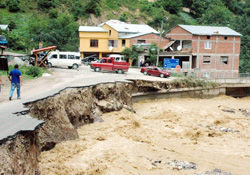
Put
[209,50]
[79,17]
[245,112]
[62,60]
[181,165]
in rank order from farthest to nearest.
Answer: [79,17]
[209,50]
[62,60]
[245,112]
[181,165]

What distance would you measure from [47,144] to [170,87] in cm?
1755

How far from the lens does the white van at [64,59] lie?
34.1 meters

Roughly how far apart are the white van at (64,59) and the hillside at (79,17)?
13.7 metres

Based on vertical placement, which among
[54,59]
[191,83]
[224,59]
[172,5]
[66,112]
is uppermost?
[172,5]

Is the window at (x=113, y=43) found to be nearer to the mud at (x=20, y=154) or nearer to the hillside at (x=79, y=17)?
the hillside at (x=79, y=17)

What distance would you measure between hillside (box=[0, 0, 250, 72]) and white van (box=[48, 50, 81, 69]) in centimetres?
1367

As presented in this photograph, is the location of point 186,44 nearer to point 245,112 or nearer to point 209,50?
point 209,50

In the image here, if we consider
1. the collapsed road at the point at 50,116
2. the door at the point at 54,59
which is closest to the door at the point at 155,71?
the collapsed road at the point at 50,116

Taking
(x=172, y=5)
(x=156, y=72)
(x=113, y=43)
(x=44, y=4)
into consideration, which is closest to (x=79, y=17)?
(x=44, y=4)

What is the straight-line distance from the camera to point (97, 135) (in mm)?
15000

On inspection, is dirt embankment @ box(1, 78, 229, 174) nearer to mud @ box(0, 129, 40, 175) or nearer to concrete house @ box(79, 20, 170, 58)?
mud @ box(0, 129, 40, 175)

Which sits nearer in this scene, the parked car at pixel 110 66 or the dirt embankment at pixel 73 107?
the dirt embankment at pixel 73 107

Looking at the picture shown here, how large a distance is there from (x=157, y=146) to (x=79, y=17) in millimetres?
60759

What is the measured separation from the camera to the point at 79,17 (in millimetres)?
70438
